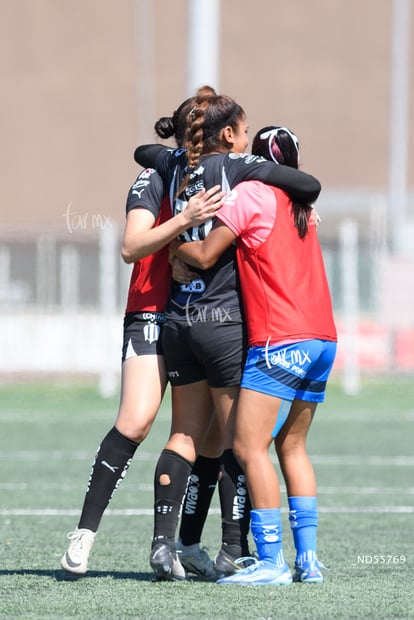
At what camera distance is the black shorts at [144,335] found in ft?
19.4

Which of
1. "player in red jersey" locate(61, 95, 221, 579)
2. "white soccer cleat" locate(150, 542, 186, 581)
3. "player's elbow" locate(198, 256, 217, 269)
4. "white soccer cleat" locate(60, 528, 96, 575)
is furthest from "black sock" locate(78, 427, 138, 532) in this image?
"player's elbow" locate(198, 256, 217, 269)

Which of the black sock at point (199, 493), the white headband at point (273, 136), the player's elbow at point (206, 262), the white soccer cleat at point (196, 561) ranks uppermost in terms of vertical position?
the white headband at point (273, 136)

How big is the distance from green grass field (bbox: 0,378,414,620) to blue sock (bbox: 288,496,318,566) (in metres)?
0.16

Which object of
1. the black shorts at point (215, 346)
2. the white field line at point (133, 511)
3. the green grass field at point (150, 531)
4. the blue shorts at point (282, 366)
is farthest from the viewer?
the white field line at point (133, 511)

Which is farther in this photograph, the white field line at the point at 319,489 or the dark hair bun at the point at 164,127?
the white field line at the point at 319,489

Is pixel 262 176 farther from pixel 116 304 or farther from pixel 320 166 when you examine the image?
pixel 320 166

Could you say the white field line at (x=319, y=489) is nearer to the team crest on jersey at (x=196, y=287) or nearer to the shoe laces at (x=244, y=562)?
the shoe laces at (x=244, y=562)

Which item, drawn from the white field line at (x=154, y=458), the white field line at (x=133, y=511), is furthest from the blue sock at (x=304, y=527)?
the white field line at (x=154, y=458)

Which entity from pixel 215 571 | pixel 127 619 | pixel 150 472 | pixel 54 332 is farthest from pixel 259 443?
pixel 54 332

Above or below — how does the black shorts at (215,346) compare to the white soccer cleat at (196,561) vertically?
above

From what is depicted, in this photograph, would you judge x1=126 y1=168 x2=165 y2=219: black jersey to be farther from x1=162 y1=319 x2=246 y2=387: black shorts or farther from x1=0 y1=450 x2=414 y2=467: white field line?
x1=0 y1=450 x2=414 y2=467: white field line

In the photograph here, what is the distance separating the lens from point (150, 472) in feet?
34.7

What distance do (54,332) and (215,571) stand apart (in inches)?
687

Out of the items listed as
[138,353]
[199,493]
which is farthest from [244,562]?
[138,353]
